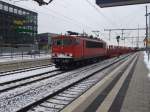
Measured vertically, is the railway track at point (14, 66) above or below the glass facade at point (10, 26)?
below

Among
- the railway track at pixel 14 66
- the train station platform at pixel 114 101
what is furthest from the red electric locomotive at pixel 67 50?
the train station platform at pixel 114 101

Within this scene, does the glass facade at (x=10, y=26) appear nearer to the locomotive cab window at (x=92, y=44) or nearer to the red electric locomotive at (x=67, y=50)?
the locomotive cab window at (x=92, y=44)

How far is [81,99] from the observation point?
1117cm

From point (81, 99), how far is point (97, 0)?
10.4 metres

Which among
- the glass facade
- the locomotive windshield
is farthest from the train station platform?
the glass facade

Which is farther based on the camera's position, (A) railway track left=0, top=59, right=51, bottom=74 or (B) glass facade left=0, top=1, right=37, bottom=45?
(B) glass facade left=0, top=1, right=37, bottom=45

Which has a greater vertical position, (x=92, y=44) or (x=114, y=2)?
(x=114, y=2)

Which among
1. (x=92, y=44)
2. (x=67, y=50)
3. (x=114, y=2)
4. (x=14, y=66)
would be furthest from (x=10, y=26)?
(x=114, y=2)

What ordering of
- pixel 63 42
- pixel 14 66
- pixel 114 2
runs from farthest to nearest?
pixel 14 66, pixel 63 42, pixel 114 2

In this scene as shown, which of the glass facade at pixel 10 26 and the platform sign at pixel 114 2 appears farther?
the glass facade at pixel 10 26

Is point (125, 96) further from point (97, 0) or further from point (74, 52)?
point (74, 52)

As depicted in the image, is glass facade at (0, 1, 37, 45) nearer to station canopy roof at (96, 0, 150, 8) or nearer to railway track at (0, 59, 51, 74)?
railway track at (0, 59, 51, 74)

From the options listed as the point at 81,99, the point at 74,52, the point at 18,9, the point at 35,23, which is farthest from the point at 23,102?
the point at 35,23

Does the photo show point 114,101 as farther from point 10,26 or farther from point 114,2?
point 10,26
